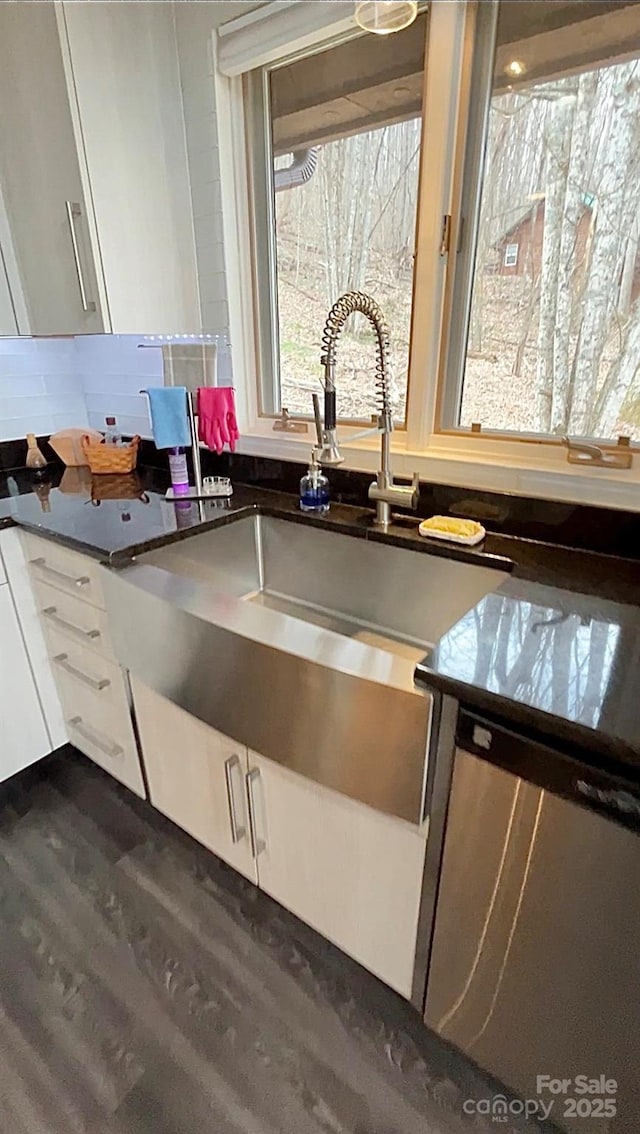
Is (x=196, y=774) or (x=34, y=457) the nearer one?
(x=196, y=774)

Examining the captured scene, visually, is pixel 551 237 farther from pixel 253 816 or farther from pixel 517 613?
pixel 253 816

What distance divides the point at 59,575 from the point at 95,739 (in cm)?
52

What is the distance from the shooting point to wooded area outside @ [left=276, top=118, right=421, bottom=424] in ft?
4.36

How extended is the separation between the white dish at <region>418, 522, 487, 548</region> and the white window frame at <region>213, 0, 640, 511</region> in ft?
0.46

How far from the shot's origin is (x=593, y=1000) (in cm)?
82

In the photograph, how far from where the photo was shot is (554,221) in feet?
3.73

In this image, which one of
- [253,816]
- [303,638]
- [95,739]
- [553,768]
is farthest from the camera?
[95,739]

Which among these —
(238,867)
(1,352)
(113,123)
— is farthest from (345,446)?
(1,352)

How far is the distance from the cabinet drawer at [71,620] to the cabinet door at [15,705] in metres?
0.08

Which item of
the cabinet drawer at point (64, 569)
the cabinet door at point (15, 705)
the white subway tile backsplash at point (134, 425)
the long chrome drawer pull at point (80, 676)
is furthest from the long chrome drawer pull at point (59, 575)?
the white subway tile backsplash at point (134, 425)

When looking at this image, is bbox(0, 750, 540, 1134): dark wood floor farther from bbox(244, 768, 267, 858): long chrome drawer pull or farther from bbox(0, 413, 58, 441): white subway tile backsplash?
bbox(0, 413, 58, 441): white subway tile backsplash

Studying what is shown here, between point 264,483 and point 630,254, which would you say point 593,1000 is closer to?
point 630,254

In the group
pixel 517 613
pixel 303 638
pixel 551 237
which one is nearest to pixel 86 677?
pixel 303 638

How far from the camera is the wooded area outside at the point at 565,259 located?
105cm
